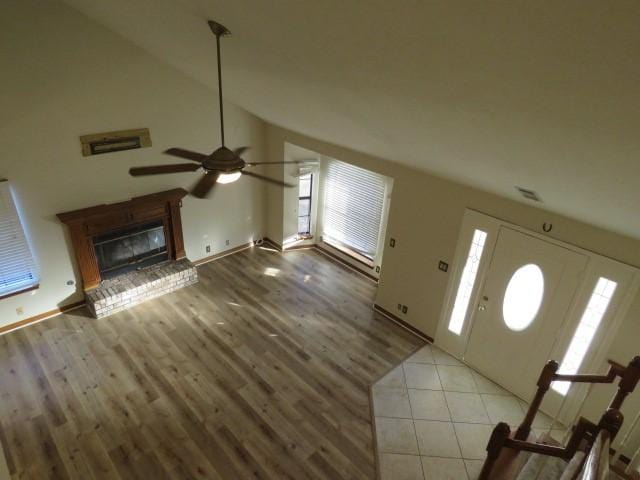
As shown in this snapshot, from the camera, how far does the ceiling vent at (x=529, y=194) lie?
3.65 m

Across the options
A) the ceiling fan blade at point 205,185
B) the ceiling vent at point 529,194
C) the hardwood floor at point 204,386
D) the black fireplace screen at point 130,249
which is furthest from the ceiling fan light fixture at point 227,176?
the black fireplace screen at point 130,249

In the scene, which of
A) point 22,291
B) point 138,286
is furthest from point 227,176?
point 22,291

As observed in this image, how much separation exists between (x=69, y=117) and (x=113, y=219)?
1457 millimetres

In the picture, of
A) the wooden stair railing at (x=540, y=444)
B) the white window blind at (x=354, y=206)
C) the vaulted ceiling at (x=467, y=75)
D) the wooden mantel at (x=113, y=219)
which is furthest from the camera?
the white window blind at (x=354, y=206)

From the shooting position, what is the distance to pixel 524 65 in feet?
5.11

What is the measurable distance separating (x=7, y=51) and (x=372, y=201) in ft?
17.2

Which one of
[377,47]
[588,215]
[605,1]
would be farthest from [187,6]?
[588,215]

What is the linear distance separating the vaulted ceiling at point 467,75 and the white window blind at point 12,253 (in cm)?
259

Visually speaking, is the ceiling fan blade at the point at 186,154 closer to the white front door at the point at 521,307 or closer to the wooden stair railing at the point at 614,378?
the wooden stair railing at the point at 614,378

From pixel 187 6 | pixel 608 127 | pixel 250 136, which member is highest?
pixel 187 6

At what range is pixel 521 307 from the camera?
4.80m

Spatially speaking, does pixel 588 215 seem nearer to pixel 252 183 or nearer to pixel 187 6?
pixel 187 6

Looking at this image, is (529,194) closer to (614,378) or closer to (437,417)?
(614,378)

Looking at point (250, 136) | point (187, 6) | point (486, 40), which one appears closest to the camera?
point (486, 40)
